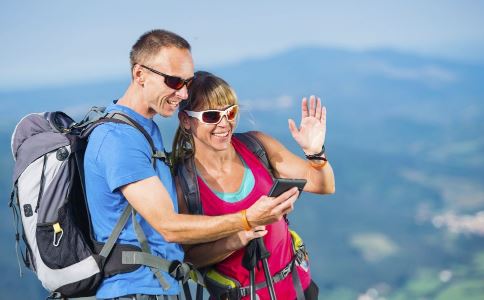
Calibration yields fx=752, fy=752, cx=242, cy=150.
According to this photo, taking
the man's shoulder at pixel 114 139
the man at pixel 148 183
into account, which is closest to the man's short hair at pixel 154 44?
the man at pixel 148 183

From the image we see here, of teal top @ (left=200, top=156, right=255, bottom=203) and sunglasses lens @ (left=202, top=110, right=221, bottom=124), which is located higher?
sunglasses lens @ (left=202, top=110, right=221, bottom=124)

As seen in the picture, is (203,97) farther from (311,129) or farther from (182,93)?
(311,129)

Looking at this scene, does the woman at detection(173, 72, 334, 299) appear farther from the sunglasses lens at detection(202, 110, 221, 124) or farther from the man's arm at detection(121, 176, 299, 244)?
the man's arm at detection(121, 176, 299, 244)

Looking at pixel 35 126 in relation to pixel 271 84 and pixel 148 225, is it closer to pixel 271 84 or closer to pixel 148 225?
pixel 148 225

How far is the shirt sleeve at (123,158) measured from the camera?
7.01ft

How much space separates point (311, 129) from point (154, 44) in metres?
0.73

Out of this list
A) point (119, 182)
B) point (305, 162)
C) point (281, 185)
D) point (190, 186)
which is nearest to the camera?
point (119, 182)

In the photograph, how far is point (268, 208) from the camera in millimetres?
2232

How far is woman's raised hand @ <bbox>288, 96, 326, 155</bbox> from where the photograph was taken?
2.75 m

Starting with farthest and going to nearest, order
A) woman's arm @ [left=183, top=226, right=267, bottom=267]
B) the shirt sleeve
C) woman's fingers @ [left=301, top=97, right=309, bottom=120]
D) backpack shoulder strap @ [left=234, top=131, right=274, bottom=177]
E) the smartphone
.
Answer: woman's fingers @ [left=301, top=97, right=309, bottom=120], backpack shoulder strap @ [left=234, top=131, right=274, bottom=177], woman's arm @ [left=183, top=226, right=267, bottom=267], the smartphone, the shirt sleeve

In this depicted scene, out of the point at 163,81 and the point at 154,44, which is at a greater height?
the point at 154,44

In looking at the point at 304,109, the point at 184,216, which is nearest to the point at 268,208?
the point at 184,216

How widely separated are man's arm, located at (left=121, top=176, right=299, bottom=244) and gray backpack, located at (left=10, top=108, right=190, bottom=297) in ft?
0.25

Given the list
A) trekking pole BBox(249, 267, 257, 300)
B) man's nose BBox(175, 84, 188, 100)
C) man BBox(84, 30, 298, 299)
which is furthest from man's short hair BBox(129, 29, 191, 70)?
trekking pole BBox(249, 267, 257, 300)
